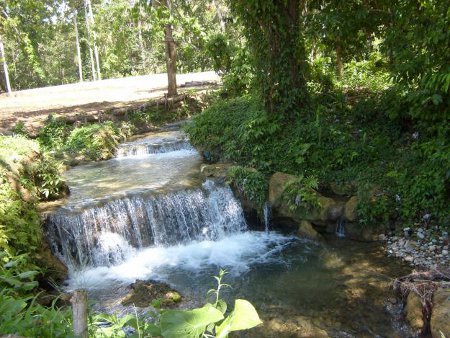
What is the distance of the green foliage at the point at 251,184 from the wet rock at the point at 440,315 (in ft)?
13.1

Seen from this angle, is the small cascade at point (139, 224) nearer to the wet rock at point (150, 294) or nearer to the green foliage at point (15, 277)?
the green foliage at point (15, 277)

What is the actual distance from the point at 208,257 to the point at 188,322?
220 inches

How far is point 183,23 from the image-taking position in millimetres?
13500

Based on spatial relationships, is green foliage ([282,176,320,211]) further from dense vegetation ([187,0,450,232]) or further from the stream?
the stream

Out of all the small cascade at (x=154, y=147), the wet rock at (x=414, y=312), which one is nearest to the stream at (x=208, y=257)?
the wet rock at (x=414, y=312)

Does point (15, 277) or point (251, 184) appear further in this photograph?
point (251, 184)

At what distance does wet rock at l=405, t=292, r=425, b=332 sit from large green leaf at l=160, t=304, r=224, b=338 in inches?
150

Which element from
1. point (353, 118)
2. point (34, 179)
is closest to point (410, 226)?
point (353, 118)

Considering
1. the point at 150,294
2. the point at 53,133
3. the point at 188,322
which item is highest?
the point at 188,322

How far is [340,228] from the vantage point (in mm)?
7430

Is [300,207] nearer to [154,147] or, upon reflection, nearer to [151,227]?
[151,227]

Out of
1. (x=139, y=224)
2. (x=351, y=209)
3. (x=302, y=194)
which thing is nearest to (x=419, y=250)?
(x=351, y=209)

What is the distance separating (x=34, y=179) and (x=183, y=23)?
8039 mm

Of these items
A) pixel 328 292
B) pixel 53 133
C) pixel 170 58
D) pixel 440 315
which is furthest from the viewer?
pixel 170 58
